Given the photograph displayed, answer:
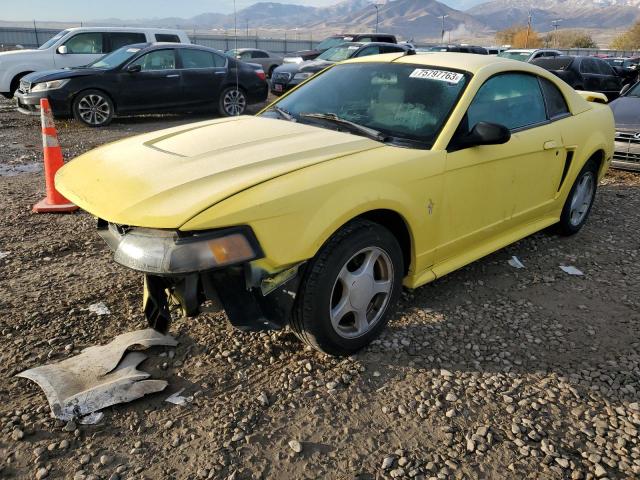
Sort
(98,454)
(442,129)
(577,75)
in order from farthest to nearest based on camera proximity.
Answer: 1. (577,75)
2. (442,129)
3. (98,454)

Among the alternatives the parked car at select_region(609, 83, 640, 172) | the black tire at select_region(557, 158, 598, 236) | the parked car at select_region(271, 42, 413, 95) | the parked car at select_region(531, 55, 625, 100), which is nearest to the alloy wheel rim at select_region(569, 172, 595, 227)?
the black tire at select_region(557, 158, 598, 236)

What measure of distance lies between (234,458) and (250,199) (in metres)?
1.11

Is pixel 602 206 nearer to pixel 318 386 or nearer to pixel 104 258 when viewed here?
pixel 318 386

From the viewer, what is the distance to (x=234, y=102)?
1159 cm

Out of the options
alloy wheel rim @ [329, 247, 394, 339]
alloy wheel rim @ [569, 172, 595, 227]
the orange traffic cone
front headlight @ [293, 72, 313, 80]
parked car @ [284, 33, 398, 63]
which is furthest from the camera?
parked car @ [284, 33, 398, 63]

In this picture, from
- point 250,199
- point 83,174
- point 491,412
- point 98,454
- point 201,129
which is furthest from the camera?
point 201,129

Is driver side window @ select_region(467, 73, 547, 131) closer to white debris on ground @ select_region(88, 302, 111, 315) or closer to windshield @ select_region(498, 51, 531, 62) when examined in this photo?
white debris on ground @ select_region(88, 302, 111, 315)

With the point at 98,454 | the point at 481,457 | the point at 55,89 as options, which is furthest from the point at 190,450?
the point at 55,89

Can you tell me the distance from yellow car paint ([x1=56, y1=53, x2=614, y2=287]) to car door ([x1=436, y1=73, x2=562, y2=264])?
0.01 meters

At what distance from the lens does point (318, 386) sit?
270cm

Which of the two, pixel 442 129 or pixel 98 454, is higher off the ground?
pixel 442 129

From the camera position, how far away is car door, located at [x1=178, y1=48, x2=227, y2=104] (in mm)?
10789

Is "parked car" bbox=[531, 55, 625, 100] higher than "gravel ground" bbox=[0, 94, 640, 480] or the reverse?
higher

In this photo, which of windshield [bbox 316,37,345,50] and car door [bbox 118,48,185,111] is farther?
windshield [bbox 316,37,345,50]
